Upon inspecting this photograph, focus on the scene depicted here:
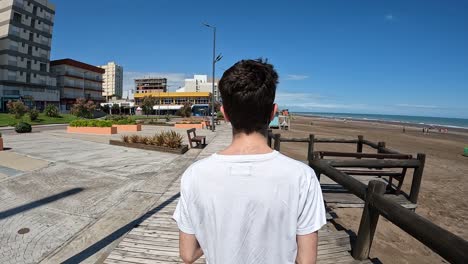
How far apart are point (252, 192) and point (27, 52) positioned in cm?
→ 6931

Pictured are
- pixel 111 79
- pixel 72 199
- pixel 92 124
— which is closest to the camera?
pixel 72 199

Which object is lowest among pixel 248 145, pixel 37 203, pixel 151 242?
pixel 37 203

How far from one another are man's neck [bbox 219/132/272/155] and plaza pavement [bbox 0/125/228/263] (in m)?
3.35

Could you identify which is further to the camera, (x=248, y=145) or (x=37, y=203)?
(x=37, y=203)

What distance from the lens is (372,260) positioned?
323 centimetres

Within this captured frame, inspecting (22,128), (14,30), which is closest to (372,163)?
(22,128)

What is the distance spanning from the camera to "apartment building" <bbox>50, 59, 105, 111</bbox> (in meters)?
63.3

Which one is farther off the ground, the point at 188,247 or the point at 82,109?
the point at 82,109

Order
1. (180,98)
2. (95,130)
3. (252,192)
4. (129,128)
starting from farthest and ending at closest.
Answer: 1. (180,98)
2. (129,128)
3. (95,130)
4. (252,192)

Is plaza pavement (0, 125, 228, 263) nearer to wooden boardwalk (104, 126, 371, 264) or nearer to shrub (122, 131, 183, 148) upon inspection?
wooden boardwalk (104, 126, 371, 264)

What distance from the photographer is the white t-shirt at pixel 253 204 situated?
1.22m

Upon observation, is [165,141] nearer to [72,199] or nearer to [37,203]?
[72,199]

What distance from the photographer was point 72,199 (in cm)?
603

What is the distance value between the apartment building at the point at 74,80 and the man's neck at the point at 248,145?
242 ft
